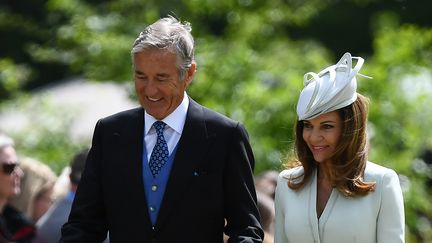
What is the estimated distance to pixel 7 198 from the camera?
9.04m

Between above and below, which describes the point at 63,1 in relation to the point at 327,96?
above

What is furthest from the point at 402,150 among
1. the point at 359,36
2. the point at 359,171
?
the point at 359,36

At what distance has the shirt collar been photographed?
613 centimetres

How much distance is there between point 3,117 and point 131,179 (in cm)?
1243

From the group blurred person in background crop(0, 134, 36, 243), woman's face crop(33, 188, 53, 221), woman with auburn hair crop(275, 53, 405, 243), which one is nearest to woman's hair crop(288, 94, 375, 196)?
woman with auburn hair crop(275, 53, 405, 243)

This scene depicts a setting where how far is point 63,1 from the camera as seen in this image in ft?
44.7

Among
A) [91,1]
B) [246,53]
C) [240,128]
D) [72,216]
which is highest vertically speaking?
[91,1]

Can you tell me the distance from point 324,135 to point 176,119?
0.71 m

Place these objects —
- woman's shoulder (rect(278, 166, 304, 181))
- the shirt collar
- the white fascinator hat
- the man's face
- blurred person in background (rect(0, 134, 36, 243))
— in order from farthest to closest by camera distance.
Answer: blurred person in background (rect(0, 134, 36, 243))
woman's shoulder (rect(278, 166, 304, 181))
the shirt collar
the white fascinator hat
the man's face

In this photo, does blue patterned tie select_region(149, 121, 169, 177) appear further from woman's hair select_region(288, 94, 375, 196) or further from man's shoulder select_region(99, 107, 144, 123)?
woman's hair select_region(288, 94, 375, 196)

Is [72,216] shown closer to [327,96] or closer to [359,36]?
[327,96]

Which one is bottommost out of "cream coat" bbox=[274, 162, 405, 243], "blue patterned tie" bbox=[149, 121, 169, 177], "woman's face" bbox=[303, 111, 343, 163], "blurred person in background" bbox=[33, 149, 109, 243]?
"blurred person in background" bbox=[33, 149, 109, 243]

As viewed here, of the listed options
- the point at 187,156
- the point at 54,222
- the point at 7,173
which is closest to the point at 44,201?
the point at 7,173

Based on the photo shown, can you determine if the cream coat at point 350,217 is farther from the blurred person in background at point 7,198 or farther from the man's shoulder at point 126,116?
the blurred person in background at point 7,198
